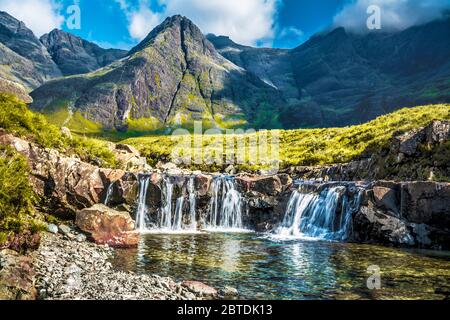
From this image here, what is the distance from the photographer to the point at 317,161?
64375 millimetres

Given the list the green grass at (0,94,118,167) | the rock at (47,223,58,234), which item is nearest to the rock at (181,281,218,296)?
the rock at (47,223,58,234)

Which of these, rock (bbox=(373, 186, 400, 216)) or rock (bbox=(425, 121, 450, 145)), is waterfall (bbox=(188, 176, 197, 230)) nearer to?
rock (bbox=(373, 186, 400, 216))

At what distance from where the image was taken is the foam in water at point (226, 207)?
38594mm

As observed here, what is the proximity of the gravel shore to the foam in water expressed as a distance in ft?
65.8

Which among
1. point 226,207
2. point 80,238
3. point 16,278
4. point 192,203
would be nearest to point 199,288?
point 16,278

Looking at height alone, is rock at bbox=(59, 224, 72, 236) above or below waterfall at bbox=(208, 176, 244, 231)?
below

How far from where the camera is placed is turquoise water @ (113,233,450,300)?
1584 cm

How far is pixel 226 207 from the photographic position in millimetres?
39188

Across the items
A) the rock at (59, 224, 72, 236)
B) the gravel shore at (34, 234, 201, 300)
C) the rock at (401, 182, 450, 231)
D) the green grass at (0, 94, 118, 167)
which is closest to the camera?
the gravel shore at (34, 234, 201, 300)

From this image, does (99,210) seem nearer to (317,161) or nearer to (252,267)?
(252,267)

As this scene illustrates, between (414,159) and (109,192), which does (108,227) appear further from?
(414,159)

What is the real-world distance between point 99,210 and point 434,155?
1143 inches
